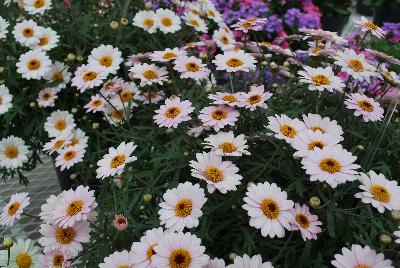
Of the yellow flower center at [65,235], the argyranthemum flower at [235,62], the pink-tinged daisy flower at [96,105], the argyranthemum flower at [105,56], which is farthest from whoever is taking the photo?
the argyranthemum flower at [105,56]

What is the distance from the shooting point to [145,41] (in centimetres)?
195

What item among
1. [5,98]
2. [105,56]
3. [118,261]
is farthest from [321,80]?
[5,98]

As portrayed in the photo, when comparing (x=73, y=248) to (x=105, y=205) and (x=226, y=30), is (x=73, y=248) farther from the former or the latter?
(x=226, y=30)

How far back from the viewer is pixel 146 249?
0.91 m

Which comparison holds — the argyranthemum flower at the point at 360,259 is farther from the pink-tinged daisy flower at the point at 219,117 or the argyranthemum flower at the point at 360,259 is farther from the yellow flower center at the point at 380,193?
the pink-tinged daisy flower at the point at 219,117

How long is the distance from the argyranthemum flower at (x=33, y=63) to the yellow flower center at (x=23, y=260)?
75 centimetres

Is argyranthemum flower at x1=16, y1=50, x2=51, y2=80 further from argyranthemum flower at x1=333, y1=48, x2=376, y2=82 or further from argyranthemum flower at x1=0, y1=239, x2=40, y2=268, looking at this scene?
argyranthemum flower at x1=333, y1=48, x2=376, y2=82

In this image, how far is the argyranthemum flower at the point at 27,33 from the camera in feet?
5.72

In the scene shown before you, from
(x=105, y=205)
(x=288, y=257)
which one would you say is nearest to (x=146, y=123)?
(x=105, y=205)

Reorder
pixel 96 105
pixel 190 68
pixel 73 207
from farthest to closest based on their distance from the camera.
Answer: pixel 96 105 → pixel 190 68 → pixel 73 207

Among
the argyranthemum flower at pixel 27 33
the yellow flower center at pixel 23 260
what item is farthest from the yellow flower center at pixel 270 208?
the argyranthemum flower at pixel 27 33

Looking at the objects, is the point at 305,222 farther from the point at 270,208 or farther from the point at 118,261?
the point at 118,261

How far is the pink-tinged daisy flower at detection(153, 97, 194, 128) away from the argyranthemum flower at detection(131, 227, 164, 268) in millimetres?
302

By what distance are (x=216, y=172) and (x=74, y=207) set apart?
0.35m
